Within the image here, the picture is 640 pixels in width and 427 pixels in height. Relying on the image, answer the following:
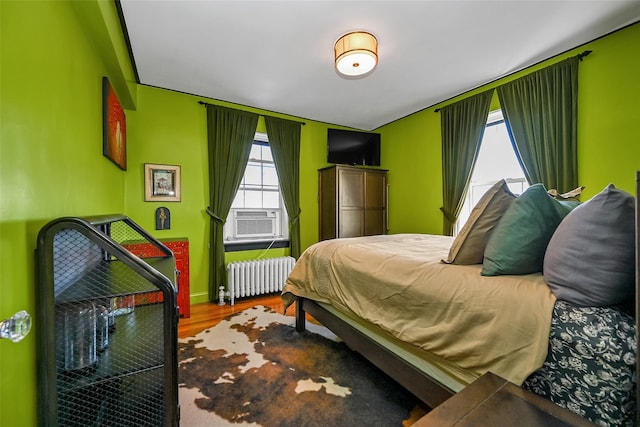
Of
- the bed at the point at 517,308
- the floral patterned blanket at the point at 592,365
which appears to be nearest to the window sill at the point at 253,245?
the bed at the point at 517,308

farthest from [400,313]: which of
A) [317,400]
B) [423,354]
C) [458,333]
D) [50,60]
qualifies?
[50,60]

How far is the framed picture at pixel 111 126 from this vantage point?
197cm

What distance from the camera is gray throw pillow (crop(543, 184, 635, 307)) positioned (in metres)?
0.84

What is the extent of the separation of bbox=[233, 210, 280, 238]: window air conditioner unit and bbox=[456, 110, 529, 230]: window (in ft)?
8.63

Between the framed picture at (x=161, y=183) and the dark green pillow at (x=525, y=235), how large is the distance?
333 centimetres

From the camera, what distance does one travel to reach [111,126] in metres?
2.11

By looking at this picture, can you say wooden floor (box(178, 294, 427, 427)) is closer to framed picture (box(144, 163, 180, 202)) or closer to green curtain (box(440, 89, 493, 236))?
framed picture (box(144, 163, 180, 202))

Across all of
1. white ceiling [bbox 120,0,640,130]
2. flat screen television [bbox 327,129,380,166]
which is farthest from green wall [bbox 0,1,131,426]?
flat screen television [bbox 327,129,380,166]

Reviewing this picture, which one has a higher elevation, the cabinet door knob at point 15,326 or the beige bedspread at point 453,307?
the cabinet door knob at point 15,326

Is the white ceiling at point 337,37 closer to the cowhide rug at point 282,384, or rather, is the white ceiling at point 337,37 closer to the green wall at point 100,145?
the green wall at point 100,145

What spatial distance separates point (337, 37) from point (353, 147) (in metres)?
2.33

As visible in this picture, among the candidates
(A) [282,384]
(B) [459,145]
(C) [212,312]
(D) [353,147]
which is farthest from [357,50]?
(C) [212,312]

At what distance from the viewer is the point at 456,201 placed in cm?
341

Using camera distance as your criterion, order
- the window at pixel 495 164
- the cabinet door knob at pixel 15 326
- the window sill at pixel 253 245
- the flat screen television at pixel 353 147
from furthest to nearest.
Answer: the flat screen television at pixel 353 147, the window sill at pixel 253 245, the window at pixel 495 164, the cabinet door knob at pixel 15 326
